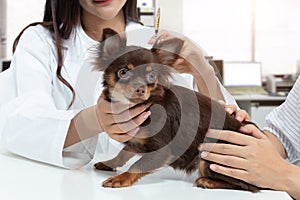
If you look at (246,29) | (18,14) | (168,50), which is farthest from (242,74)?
(168,50)

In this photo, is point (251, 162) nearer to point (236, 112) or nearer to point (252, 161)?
point (252, 161)

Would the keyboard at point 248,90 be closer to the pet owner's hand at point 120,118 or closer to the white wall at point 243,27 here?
the white wall at point 243,27

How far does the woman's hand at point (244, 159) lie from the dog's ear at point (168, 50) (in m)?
0.15

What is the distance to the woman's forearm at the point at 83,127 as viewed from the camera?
76 centimetres

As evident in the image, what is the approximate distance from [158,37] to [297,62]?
4047 mm

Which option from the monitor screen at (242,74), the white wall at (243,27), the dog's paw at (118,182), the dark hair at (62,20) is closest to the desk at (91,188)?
the dog's paw at (118,182)

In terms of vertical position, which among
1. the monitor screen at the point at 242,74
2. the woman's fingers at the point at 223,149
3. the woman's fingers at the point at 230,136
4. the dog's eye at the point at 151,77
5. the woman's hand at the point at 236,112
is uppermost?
the dog's eye at the point at 151,77

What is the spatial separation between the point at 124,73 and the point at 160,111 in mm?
99

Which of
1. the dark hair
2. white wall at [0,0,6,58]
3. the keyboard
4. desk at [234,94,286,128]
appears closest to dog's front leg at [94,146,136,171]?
the dark hair

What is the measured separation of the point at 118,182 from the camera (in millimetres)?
684

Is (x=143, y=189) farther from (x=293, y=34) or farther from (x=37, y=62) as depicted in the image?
(x=293, y=34)

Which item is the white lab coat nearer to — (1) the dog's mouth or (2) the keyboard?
(1) the dog's mouth

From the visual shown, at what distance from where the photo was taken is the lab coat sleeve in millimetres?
812

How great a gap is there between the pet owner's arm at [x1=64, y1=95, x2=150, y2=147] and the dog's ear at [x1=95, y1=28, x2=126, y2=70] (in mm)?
69
